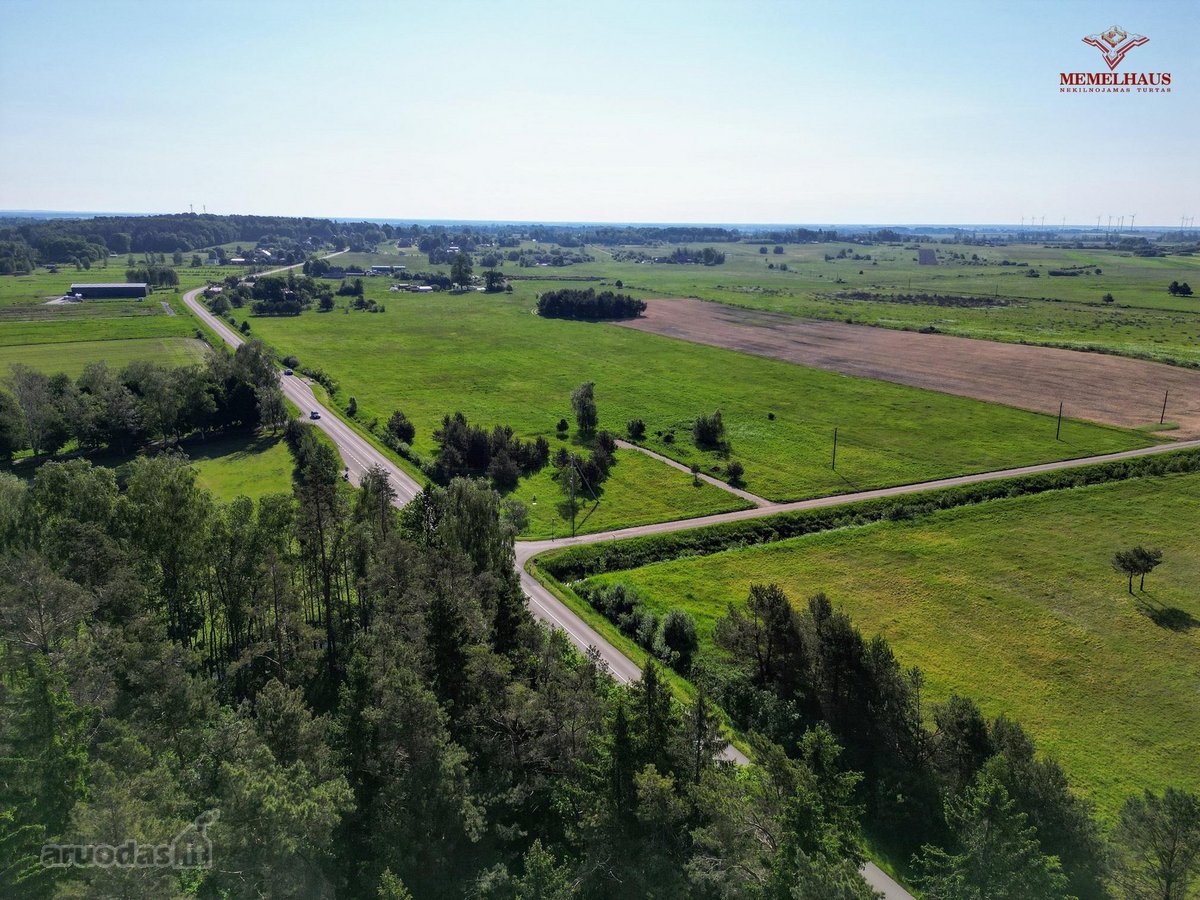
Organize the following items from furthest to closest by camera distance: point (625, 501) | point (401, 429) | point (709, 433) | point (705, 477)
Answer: point (401, 429) → point (709, 433) → point (705, 477) → point (625, 501)

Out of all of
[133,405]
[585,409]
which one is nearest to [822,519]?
[585,409]

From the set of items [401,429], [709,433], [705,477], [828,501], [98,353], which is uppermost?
[98,353]

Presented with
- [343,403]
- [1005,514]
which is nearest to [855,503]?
[1005,514]

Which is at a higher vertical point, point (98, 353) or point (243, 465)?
point (98, 353)

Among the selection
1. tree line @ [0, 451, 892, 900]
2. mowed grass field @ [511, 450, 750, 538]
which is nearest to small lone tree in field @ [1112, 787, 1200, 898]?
tree line @ [0, 451, 892, 900]

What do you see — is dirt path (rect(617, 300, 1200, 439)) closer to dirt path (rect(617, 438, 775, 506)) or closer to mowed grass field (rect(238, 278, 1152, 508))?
mowed grass field (rect(238, 278, 1152, 508))

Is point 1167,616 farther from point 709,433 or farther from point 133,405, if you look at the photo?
point 133,405
